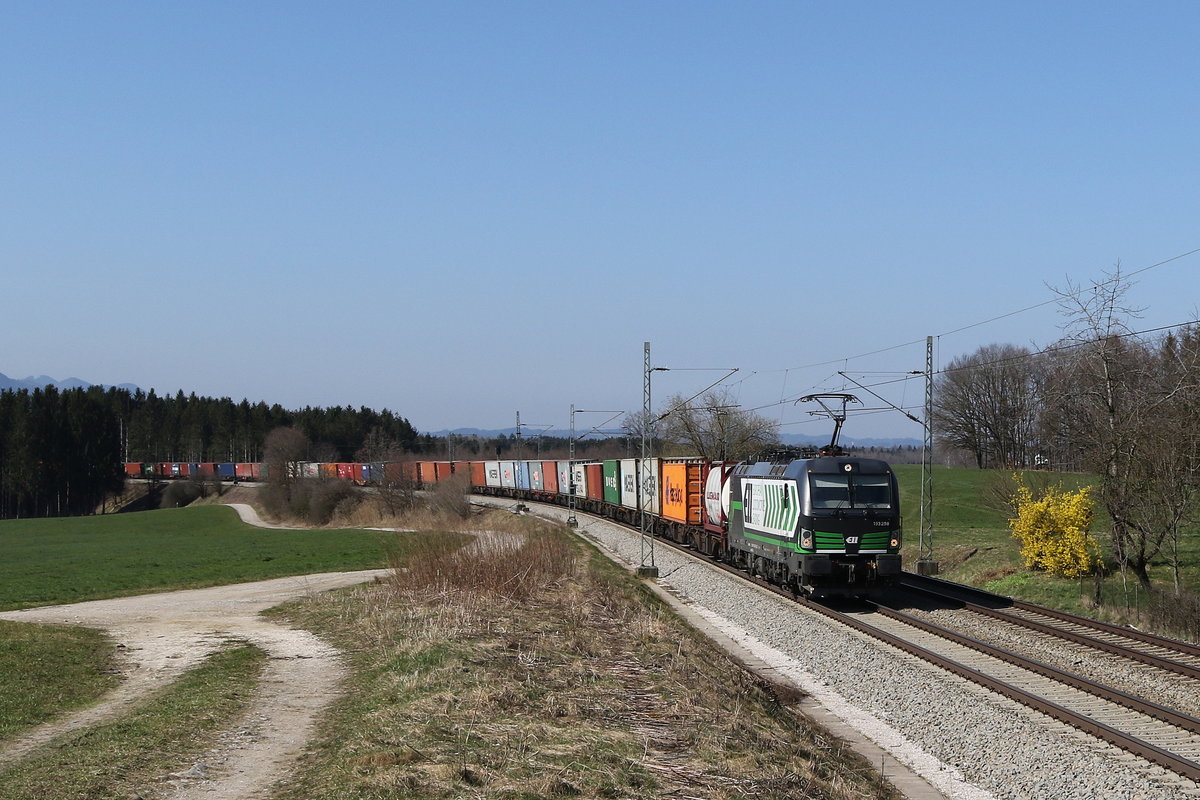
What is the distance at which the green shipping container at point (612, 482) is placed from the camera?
58.7 meters

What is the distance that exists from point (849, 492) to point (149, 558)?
120 feet

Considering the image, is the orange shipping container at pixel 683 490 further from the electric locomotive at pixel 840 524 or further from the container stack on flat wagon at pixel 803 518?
the electric locomotive at pixel 840 524

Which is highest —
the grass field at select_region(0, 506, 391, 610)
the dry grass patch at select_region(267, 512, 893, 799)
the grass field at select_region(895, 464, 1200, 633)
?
the dry grass patch at select_region(267, 512, 893, 799)

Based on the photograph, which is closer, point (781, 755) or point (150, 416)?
point (781, 755)

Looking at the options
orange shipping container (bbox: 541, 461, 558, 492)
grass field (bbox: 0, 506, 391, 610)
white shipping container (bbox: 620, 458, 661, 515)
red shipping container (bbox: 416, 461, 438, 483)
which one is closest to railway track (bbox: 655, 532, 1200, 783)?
grass field (bbox: 0, 506, 391, 610)

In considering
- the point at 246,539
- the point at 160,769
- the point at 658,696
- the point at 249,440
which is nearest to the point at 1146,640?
A: the point at 658,696

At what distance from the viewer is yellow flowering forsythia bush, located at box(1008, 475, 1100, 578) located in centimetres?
2802

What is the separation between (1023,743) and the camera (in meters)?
13.1

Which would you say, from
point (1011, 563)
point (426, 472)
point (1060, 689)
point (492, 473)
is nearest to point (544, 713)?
point (1060, 689)

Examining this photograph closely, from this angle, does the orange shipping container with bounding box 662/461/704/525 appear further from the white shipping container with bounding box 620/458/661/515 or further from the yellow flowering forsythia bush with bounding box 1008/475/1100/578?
the yellow flowering forsythia bush with bounding box 1008/475/1100/578

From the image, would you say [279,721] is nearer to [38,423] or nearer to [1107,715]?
[1107,715]

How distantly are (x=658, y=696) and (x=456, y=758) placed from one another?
448 cm

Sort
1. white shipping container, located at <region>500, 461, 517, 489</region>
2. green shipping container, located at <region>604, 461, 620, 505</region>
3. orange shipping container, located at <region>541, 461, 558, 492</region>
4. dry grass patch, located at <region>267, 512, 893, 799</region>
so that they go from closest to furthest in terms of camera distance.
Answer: dry grass patch, located at <region>267, 512, 893, 799</region> < green shipping container, located at <region>604, 461, 620, 505</region> < orange shipping container, located at <region>541, 461, 558, 492</region> < white shipping container, located at <region>500, 461, 517, 489</region>

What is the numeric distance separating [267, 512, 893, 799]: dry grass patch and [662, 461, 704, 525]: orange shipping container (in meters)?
Result: 17.6
